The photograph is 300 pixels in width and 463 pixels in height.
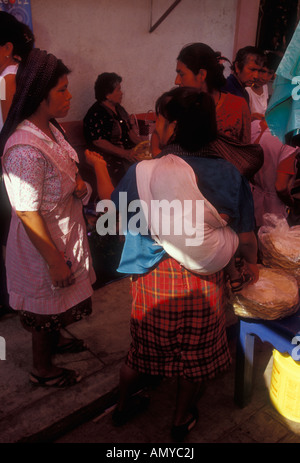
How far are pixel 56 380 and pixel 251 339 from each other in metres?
1.34

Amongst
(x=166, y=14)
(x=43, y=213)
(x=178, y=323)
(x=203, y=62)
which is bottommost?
(x=178, y=323)

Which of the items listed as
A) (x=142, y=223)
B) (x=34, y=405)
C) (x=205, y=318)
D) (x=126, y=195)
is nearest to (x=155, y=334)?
(x=205, y=318)

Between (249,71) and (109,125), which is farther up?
(249,71)

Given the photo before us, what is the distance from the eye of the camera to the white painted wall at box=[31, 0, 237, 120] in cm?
420

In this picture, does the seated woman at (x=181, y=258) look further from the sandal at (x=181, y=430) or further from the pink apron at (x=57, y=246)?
Answer: the pink apron at (x=57, y=246)

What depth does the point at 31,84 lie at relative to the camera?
81.0 inches

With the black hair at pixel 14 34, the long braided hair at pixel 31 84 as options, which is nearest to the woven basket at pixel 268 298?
the long braided hair at pixel 31 84

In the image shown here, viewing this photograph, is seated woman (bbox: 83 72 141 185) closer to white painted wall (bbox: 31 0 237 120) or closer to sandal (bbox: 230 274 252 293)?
white painted wall (bbox: 31 0 237 120)

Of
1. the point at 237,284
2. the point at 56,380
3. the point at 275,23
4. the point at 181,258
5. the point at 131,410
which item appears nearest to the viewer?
the point at 181,258

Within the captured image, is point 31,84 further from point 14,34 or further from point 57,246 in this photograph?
point 14,34

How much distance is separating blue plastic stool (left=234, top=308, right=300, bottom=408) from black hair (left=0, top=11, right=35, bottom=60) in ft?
7.88

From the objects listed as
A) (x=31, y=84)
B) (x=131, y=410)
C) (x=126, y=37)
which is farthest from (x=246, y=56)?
(x=131, y=410)

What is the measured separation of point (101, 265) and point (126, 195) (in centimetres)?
200

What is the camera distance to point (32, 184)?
6.68 feet
